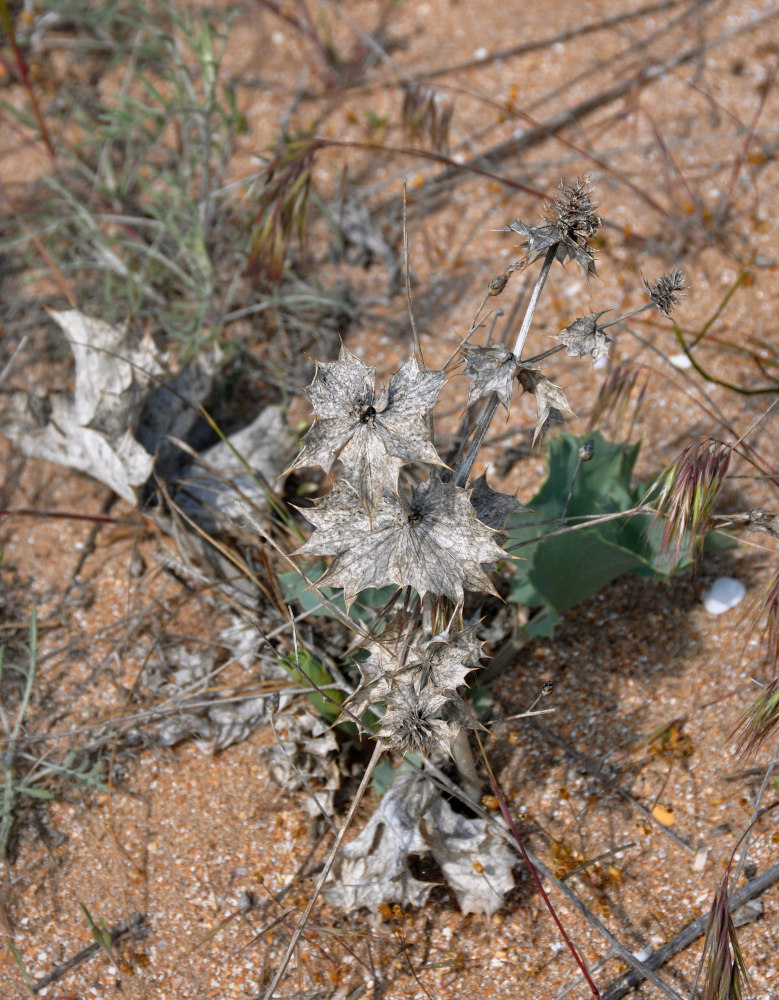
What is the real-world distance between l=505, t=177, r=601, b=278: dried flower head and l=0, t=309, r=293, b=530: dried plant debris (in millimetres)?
1051

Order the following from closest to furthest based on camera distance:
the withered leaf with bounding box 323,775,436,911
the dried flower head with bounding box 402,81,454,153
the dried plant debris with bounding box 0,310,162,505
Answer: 1. the withered leaf with bounding box 323,775,436,911
2. the dried plant debris with bounding box 0,310,162,505
3. the dried flower head with bounding box 402,81,454,153

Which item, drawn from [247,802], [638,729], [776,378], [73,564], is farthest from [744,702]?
[73,564]

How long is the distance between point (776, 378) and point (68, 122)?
2502mm

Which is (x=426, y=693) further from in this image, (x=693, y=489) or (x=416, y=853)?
(x=693, y=489)

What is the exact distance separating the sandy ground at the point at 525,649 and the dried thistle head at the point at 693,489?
464 mm

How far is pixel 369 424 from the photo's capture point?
1.22 metres

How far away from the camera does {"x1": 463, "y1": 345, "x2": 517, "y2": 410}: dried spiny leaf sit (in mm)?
1251

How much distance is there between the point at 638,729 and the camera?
6.04ft

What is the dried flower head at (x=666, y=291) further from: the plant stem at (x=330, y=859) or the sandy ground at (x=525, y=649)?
the plant stem at (x=330, y=859)

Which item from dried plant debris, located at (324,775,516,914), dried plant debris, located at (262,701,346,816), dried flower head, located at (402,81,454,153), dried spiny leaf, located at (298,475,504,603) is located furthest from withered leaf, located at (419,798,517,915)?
dried flower head, located at (402,81,454,153)

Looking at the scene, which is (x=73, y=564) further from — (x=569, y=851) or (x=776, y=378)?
(x=776, y=378)

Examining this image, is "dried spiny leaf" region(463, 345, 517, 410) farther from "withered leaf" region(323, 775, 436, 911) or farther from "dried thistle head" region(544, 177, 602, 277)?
"withered leaf" region(323, 775, 436, 911)

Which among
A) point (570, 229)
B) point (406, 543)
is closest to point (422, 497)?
point (406, 543)

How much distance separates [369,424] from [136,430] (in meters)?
1.17
